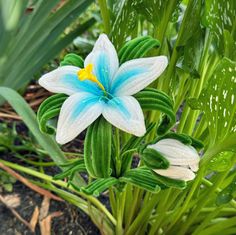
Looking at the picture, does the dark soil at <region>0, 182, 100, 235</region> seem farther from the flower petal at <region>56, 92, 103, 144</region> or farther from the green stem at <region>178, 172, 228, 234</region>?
the flower petal at <region>56, 92, 103, 144</region>

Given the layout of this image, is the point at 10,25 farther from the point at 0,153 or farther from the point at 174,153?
the point at 174,153

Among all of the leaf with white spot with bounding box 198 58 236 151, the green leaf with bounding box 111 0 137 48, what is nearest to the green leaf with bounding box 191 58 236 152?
the leaf with white spot with bounding box 198 58 236 151

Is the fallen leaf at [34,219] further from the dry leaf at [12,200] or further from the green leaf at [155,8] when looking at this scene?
the green leaf at [155,8]

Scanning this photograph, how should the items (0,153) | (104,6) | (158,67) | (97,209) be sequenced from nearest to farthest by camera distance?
(158,67)
(104,6)
(97,209)
(0,153)

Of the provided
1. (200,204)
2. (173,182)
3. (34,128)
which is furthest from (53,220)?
(173,182)

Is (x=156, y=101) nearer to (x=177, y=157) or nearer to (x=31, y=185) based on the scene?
(x=177, y=157)

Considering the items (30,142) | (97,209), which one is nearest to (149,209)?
(97,209)
